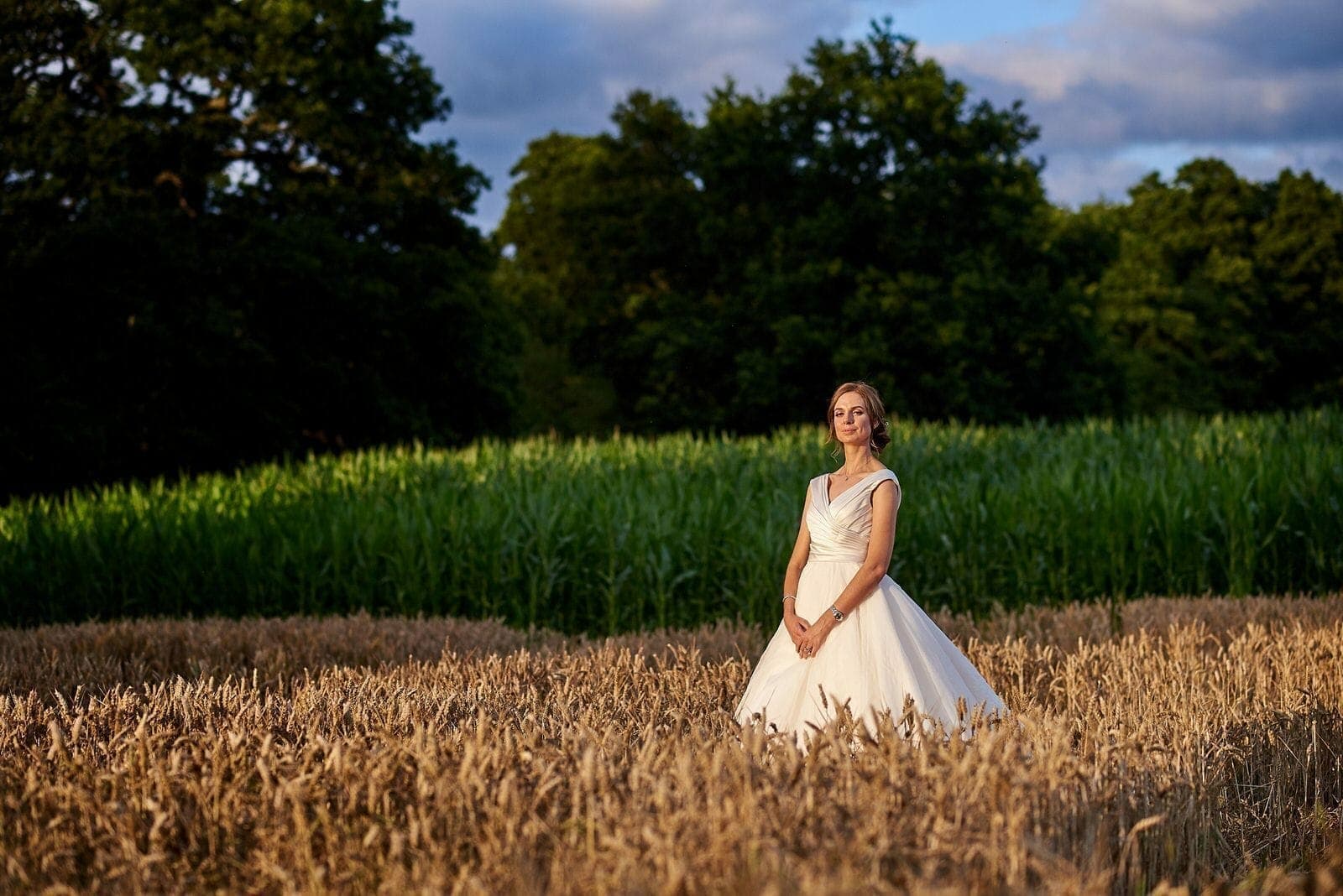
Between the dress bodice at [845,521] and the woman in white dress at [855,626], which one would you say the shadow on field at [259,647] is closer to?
the woman in white dress at [855,626]

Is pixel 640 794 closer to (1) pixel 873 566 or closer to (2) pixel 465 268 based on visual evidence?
(1) pixel 873 566

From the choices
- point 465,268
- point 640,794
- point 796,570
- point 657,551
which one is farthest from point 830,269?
point 640,794

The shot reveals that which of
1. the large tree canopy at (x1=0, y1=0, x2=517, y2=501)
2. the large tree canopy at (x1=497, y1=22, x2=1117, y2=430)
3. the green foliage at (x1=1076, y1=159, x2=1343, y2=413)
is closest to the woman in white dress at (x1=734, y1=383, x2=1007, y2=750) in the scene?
the large tree canopy at (x1=0, y1=0, x2=517, y2=501)

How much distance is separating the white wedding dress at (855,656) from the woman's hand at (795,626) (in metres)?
0.07

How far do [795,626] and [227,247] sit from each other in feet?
79.9

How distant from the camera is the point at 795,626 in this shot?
468 centimetres

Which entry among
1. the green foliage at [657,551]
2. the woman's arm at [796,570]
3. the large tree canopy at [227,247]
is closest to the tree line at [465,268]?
the large tree canopy at [227,247]

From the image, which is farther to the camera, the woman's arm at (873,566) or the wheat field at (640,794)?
the woman's arm at (873,566)

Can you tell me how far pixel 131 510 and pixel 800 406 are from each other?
75.8 feet

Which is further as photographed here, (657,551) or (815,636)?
(657,551)

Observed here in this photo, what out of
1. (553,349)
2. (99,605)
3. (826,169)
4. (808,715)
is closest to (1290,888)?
(808,715)

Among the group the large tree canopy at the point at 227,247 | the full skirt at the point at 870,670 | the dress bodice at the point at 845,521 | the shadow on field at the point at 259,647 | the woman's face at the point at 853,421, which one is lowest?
the shadow on field at the point at 259,647

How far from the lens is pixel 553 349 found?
129 feet

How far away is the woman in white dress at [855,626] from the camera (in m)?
4.44
